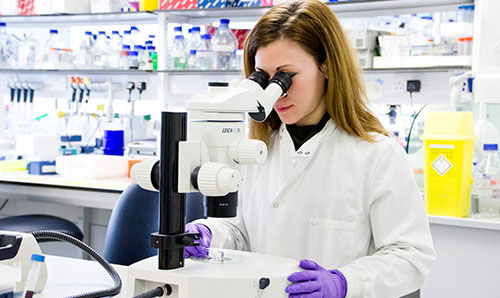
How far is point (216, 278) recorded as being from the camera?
3.14 ft

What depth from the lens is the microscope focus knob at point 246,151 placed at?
0.99 metres

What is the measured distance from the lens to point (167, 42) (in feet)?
12.2

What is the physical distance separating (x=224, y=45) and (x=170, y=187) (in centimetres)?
266

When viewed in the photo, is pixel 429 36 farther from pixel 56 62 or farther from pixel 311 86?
pixel 56 62

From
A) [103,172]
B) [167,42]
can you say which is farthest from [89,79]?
[103,172]

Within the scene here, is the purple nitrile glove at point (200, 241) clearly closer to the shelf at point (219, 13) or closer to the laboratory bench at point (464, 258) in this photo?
the laboratory bench at point (464, 258)

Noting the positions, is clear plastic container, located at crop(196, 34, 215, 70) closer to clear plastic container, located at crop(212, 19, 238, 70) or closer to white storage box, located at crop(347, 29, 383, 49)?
clear plastic container, located at crop(212, 19, 238, 70)

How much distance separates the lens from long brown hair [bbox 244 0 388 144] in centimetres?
141

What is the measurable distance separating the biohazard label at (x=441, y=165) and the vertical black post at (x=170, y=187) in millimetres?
1772

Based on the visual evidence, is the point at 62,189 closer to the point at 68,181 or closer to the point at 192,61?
the point at 68,181

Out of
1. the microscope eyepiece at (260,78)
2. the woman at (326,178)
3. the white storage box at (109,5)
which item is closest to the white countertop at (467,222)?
the woman at (326,178)

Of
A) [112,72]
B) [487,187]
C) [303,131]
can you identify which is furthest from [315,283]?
[112,72]

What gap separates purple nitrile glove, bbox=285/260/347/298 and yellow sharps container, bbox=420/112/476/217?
4.92ft

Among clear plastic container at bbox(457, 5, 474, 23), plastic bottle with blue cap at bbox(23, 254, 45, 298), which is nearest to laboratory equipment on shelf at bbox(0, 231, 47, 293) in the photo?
plastic bottle with blue cap at bbox(23, 254, 45, 298)
